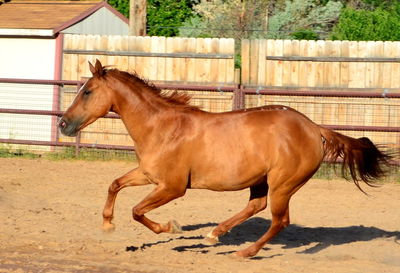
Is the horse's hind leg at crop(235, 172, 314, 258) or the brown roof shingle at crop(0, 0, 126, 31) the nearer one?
the horse's hind leg at crop(235, 172, 314, 258)

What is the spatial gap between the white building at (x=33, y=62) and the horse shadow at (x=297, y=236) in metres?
7.28

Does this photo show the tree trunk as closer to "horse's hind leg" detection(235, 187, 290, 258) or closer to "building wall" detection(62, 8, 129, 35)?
"building wall" detection(62, 8, 129, 35)

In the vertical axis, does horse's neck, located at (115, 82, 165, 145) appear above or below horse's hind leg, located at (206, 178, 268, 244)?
above

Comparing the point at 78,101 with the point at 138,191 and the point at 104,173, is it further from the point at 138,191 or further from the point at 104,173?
the point at 104,173

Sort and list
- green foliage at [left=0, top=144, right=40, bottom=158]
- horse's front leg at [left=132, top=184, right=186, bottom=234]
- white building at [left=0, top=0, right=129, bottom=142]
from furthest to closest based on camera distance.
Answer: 1. white building at [left=0, top=0, right=129, bottom=142]
2. green foliage at [left=0, top=144, right=40, bottom=158]
3. horse's front leg at [left=132, top=184, right=186, bottom=234]

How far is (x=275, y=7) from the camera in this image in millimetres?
28359

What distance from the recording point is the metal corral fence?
47.3ft

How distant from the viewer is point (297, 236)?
31.4 feet

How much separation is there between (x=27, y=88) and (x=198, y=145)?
29.9 feet

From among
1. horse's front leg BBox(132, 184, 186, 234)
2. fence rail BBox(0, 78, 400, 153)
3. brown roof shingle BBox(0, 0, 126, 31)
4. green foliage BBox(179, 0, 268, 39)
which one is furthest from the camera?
green foliage BBox(179, 0, 268, 39)

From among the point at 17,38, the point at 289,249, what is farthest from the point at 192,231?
the point at 17,38

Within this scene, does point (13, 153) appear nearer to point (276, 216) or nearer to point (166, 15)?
point (276, 216)

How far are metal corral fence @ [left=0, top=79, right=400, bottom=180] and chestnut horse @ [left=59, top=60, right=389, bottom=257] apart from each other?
17.3ft

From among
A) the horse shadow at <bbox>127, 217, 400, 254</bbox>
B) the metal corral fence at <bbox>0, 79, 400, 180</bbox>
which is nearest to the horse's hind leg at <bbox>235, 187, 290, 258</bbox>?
the horse shadow at <bbox>127, 217, 400, 254</bbox>
